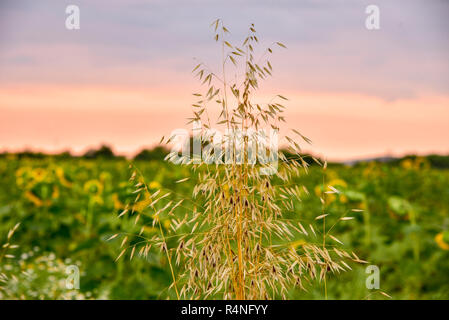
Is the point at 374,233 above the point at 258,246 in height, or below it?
below

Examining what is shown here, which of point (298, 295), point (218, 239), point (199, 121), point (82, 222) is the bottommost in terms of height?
point (298, 295)

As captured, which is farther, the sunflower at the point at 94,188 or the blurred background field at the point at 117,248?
the sunflower at the point at 94,188

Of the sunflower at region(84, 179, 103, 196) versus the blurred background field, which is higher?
the sunflower at region(84, 179, 103, 196)

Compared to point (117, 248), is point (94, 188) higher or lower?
higher

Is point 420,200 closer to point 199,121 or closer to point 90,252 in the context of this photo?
point 90,252

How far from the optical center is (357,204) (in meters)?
5.88

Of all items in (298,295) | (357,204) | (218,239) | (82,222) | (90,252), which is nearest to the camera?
(218,239)

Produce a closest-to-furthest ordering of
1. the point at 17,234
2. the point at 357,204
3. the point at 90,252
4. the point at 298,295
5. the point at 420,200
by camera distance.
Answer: the point at 298,295 → the point at 90,252 → the point at 17,234 → the point at 357,204 → the point at 420,200

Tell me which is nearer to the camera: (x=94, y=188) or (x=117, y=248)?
(x=117, y=248)

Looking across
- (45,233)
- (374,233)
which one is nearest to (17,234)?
(45,233)

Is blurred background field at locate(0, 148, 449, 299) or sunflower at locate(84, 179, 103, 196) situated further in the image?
sunflower at locate(84, 179, 103, 196)

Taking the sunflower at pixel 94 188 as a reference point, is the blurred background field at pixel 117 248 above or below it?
below
